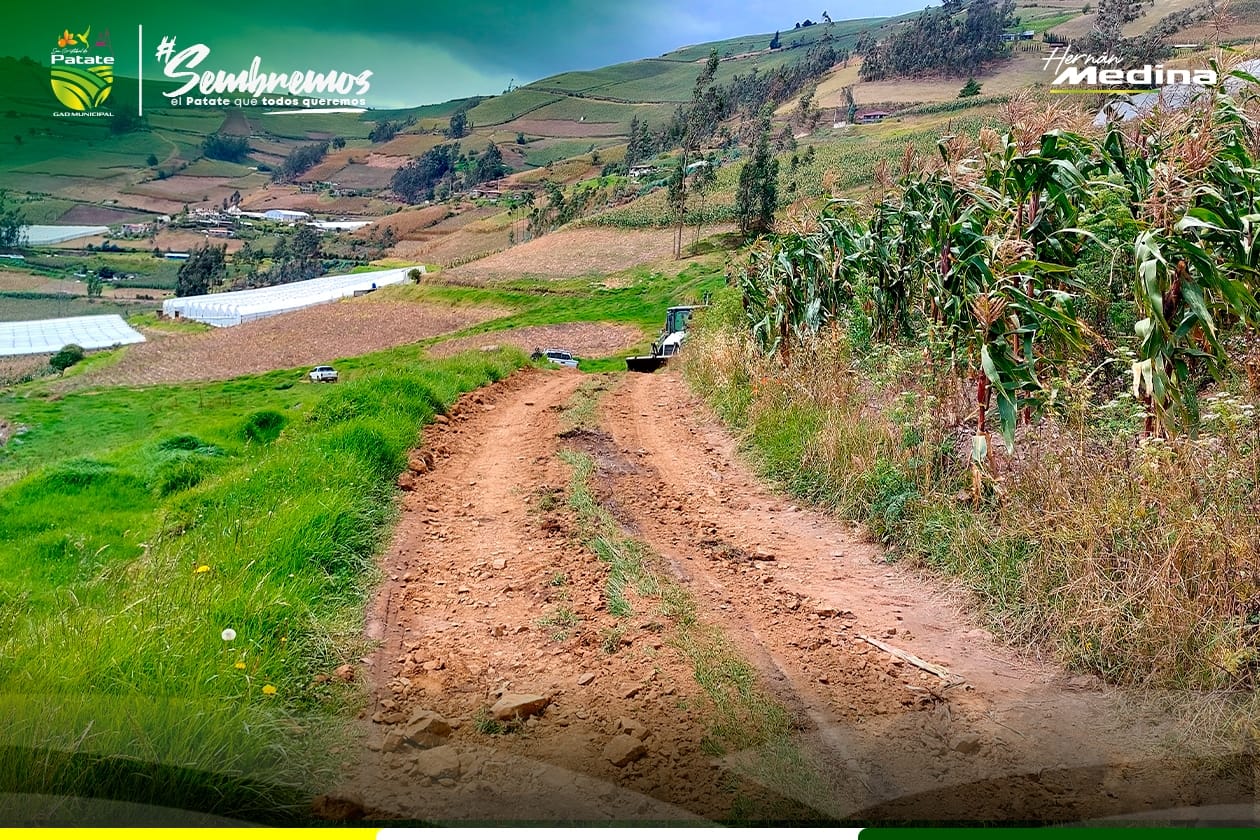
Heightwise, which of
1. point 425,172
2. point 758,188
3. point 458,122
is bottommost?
point 458,122

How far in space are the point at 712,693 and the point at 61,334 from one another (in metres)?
20.0

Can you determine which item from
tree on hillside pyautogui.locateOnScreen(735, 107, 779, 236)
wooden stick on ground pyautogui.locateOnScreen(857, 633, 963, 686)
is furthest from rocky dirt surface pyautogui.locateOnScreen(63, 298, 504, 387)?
wooden stick on ground pyautogui.locateOnScreen(857, 633, 963, 686)

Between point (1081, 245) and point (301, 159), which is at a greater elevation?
point (301, 159)

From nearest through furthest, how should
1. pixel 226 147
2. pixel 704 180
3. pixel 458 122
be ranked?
pixel 226 147, pixel 458 122, pixel 704 180

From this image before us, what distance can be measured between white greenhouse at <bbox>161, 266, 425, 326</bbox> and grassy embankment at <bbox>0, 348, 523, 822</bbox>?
1004 inches

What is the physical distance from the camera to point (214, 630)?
9.13 ft

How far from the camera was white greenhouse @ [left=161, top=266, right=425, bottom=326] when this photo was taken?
106ft

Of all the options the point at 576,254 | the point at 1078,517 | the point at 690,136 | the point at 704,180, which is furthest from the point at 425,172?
the point at 690,136

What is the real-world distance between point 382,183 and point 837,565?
26.7ft

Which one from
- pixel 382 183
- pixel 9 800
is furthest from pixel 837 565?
pixel 382 183

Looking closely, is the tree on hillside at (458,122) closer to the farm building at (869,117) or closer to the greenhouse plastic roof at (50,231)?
the greenhouse plastic roof at (50,231)

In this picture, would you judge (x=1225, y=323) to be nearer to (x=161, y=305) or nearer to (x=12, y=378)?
(x=12, y=378)

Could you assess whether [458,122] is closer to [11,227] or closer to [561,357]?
[11,227]

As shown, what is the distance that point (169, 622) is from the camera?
8.77ft
